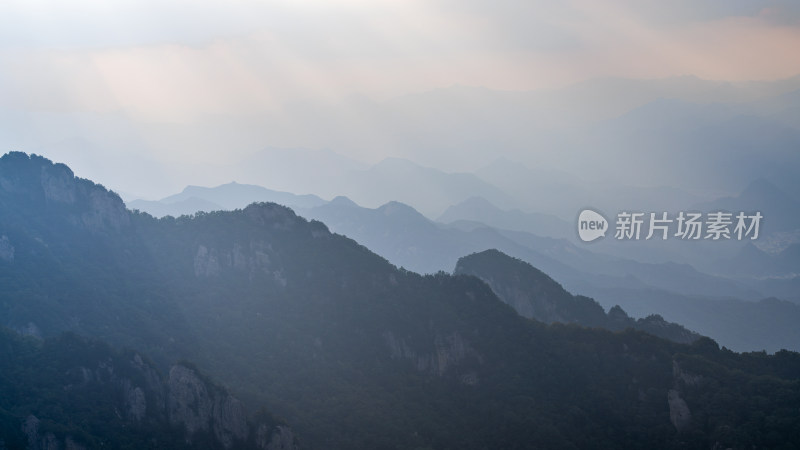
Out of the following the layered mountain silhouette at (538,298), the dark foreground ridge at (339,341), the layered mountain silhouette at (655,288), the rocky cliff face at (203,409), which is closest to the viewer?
the rocky cliff face at (203,409)

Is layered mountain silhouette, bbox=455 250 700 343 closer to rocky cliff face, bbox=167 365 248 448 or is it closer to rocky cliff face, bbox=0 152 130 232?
rocky cliff face, bbox=0 152 130 232

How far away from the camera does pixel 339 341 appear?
72688 mm

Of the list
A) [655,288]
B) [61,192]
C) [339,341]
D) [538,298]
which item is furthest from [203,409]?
[655,288]

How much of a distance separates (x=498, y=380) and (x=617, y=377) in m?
11.0

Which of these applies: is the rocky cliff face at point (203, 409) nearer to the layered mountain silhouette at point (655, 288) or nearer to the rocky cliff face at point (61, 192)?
the rocky cliff face at point (61, 192)

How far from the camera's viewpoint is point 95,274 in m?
72.1

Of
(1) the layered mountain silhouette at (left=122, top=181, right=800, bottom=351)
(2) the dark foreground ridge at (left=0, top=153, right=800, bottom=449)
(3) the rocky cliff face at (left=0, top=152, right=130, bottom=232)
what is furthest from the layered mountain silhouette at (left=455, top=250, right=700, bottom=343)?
(1) the layered mountain silhouette at (left=122, top=181, right=800, bottom=351)

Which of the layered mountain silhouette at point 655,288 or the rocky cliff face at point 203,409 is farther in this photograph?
the layered mountain silhouette at point 655,288

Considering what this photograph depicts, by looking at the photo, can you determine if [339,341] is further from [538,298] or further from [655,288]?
[655,288]

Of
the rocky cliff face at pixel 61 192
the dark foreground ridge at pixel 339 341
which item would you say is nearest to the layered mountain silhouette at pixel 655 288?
the dark foreground ridge at pixel 339 341

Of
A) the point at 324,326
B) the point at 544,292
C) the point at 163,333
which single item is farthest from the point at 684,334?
the point at 163,333

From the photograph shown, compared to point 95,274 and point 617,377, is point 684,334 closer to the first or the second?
point 617,377

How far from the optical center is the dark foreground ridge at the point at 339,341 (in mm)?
59750

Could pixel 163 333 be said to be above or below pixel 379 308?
below
